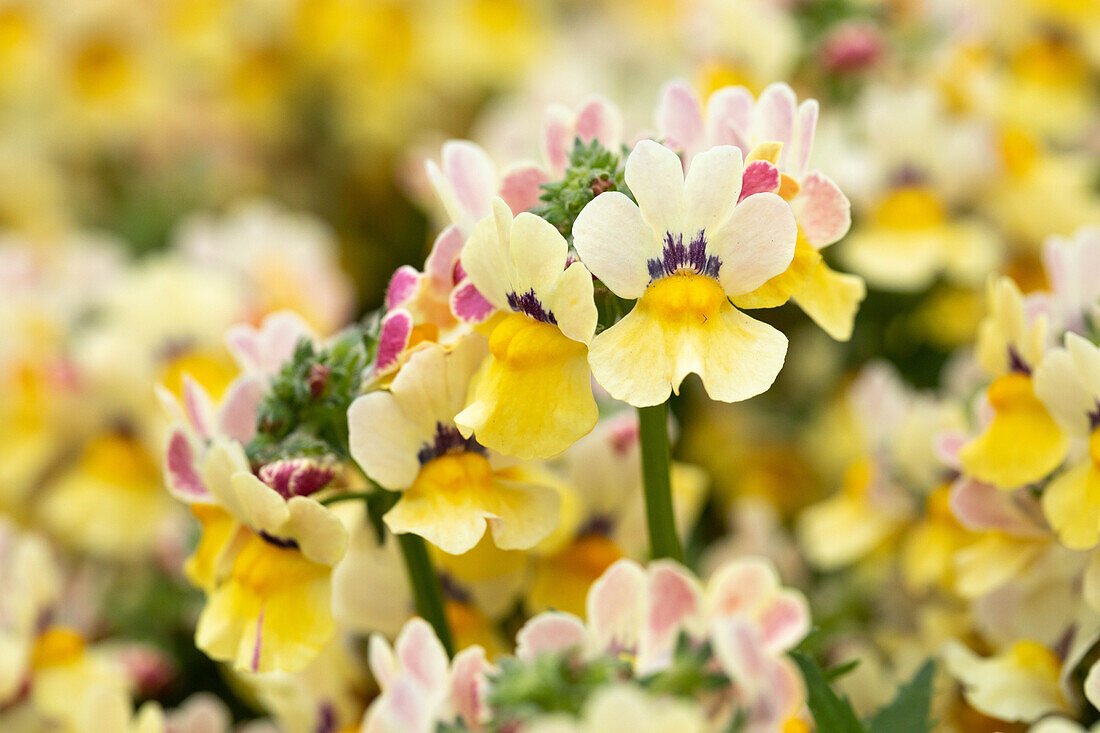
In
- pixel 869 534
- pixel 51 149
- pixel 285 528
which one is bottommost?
pixel 869 534

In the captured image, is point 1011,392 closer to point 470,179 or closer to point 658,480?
point 658,480

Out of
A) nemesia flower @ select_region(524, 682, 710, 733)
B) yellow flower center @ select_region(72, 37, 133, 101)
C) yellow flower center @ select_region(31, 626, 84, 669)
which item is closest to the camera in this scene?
nemesia flower @ select_region(524, 682, 710, 733)

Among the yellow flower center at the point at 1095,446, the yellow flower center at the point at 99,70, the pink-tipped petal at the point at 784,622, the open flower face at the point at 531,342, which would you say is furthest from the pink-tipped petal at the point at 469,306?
the yellow flower center at the point at 99,70

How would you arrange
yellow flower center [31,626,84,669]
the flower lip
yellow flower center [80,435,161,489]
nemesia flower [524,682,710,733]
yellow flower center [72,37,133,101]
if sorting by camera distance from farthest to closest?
yellow flower center [72,37,133,101] → yellow flower center [80,435,161,489] → yellow flower center [31,626,84,669] → the flower lip → nemesia flower [524,682,710,733]

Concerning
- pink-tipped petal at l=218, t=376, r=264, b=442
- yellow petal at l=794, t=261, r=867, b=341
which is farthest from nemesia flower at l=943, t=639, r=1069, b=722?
pink-tipped petal at l=218, t=376, r=264, b=442

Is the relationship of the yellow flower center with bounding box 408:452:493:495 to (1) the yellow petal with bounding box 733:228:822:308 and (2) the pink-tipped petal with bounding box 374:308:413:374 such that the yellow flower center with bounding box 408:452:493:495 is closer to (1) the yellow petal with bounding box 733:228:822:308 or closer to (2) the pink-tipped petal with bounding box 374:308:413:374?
(2) the pink-tipped petal with bounding box 374:308:413:374

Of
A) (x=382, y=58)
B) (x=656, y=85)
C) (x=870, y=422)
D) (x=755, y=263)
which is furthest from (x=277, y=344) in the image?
(x=382, y=58)

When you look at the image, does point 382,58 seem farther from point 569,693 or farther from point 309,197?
point 569,693
